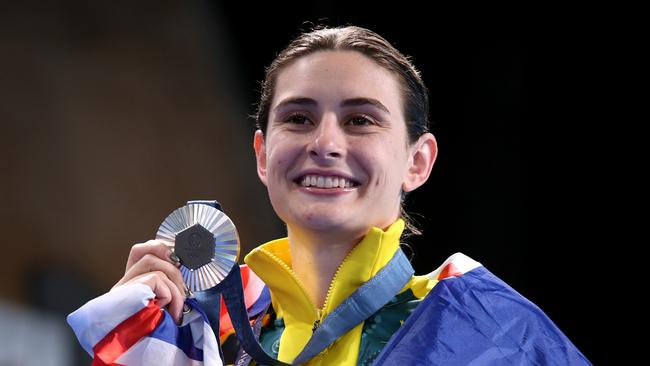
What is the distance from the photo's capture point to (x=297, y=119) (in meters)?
1.48

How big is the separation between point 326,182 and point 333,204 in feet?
0.13

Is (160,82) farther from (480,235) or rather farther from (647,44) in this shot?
(647,44)

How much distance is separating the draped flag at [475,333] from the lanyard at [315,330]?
10 centimetres

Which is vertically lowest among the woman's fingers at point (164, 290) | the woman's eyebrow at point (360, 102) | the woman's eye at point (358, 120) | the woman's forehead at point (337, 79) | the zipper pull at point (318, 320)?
the zipper pull at point (318, 320)

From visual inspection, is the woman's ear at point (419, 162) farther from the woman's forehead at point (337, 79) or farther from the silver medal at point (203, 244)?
the silver medal at point (203, 244)

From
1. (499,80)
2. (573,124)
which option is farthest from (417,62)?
(573,124)

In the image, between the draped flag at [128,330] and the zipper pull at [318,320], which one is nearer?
the draped flag at [128,330]

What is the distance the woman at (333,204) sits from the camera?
1387mm

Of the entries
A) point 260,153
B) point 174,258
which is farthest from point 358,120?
point 174,258

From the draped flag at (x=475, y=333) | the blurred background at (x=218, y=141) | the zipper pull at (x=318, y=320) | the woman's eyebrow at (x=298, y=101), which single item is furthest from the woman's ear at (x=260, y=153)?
the blurred background at (x=218, y=141)

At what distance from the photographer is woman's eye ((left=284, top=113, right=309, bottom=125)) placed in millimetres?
1469

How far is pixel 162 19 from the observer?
2.98 meters

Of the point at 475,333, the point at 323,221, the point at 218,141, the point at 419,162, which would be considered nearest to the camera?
the point at 475,333

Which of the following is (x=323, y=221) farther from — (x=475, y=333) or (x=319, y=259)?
(x=475, y=333)
